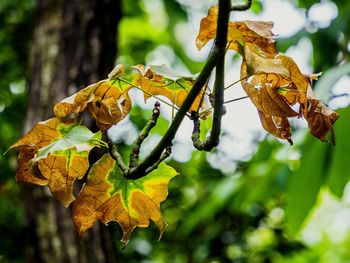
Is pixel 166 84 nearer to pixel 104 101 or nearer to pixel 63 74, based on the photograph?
pixel 104 101

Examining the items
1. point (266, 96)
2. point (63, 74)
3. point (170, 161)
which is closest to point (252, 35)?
point (266, 96)

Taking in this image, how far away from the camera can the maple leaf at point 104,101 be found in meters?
0.52

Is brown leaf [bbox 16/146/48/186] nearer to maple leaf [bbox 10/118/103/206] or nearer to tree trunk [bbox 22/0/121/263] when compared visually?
maple leaf [bbox 10/118/103/206]

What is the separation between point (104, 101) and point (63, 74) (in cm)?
96

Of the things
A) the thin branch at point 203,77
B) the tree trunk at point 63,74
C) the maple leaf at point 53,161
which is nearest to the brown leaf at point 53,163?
the maple leaf at point 53,161

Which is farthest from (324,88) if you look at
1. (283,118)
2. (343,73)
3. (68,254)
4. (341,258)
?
(341,258)

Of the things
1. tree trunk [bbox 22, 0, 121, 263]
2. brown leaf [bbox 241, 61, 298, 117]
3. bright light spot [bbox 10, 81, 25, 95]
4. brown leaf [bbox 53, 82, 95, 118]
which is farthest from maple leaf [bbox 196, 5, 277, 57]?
bright light spot [bbox 10, 81, 25, 95]

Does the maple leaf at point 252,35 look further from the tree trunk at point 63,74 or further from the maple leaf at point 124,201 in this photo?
the tree trunk at point 63,74

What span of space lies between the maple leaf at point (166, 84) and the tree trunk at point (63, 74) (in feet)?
2.63

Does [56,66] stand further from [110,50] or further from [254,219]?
[254,219]

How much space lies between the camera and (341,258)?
3396 millimetres

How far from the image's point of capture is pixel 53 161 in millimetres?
531

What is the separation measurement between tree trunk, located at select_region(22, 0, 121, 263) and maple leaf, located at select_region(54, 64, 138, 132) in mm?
811

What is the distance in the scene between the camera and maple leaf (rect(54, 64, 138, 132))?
524 millimetres
